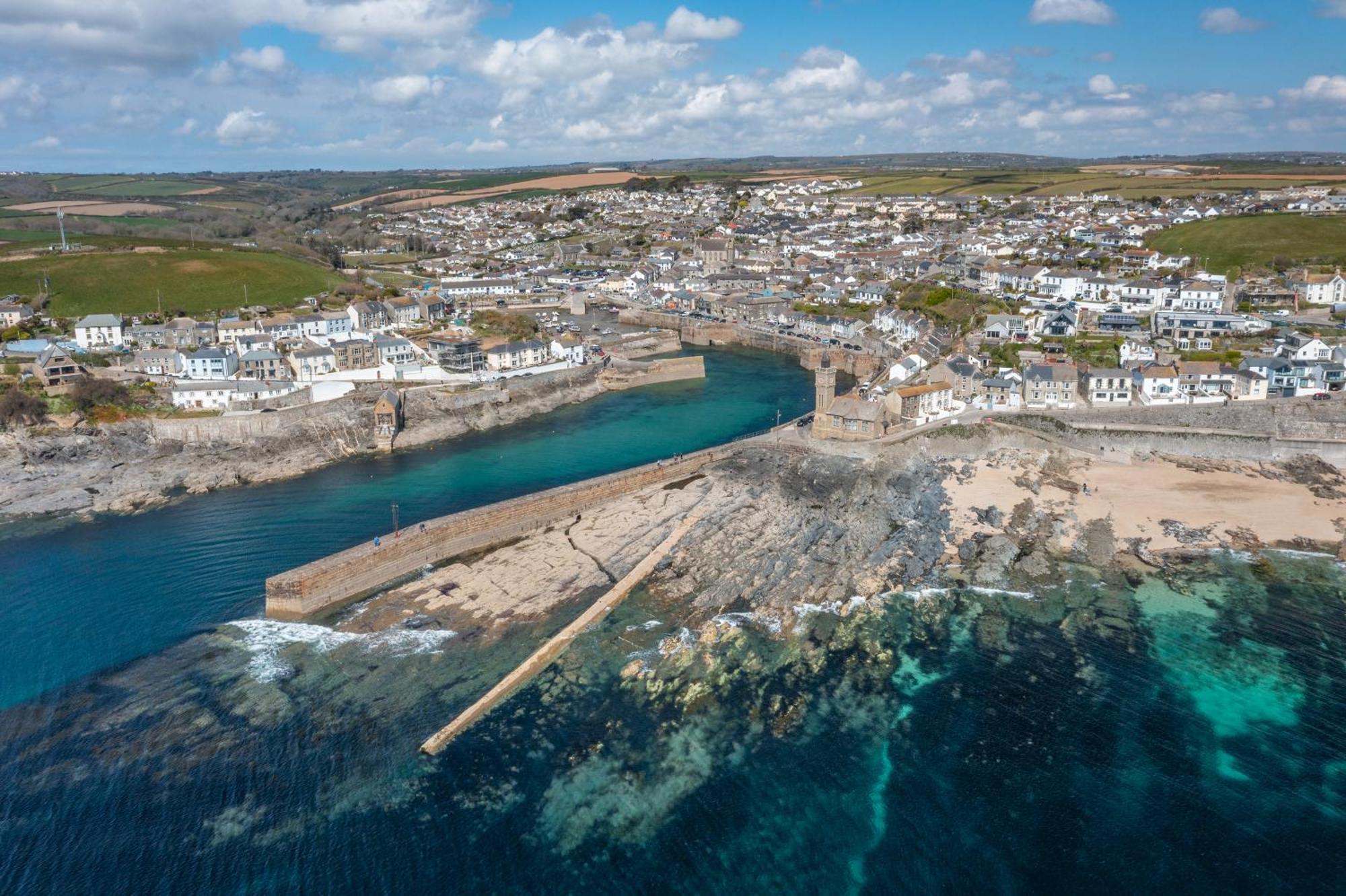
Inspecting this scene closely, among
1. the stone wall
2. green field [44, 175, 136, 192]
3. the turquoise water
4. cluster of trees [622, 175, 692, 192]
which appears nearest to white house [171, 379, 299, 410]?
the stone wall

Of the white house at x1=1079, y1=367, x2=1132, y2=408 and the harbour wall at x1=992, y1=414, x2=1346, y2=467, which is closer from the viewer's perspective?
the harbour wall at x1=992, y1=414, x2=1346, y2=467

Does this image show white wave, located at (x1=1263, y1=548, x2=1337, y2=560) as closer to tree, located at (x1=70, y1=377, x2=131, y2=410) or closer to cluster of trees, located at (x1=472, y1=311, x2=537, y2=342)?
cluster of trees, located at (x1=472, y1=311, x2=537, y2=342)

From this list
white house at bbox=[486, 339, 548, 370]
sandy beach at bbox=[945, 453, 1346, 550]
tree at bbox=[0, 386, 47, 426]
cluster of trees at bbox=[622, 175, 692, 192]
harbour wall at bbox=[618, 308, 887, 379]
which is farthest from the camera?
cluster of trees at bbox=[622, 175, 692, 192]

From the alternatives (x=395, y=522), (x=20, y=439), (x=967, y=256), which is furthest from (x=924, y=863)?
(x=967, y=256)

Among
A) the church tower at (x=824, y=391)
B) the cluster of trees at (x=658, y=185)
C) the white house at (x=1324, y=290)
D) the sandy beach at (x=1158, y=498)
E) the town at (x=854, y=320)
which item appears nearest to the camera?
the sandy beach at (x=1158, y=498)

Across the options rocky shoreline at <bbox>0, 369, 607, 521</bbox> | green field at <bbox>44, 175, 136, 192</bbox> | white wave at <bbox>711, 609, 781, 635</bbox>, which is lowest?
white wave at <bbox>711, 609, 781, 635</bbox>

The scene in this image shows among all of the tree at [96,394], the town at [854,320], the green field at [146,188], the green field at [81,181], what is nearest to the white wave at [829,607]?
the town at [854,320]

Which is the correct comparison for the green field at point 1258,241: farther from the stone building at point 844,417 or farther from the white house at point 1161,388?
the stone building at point 844,417
